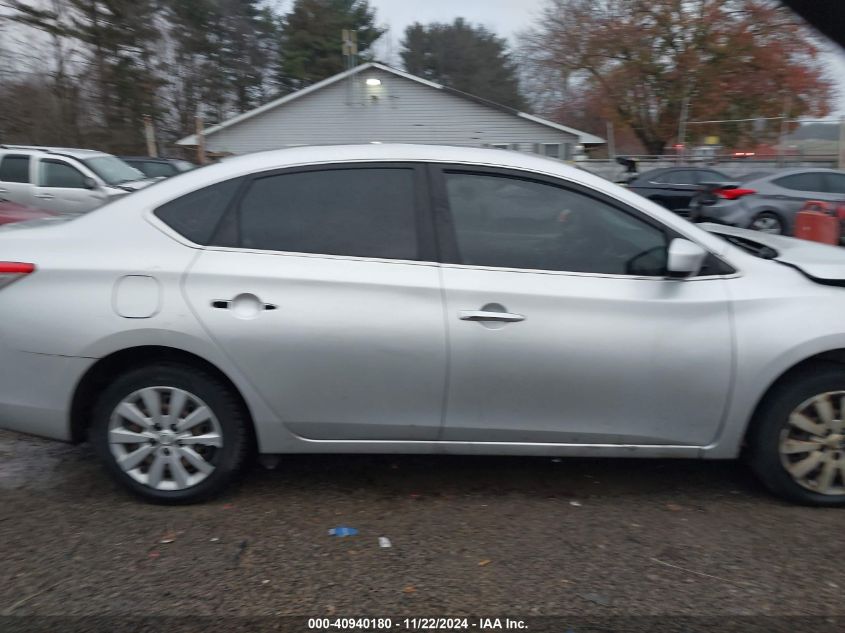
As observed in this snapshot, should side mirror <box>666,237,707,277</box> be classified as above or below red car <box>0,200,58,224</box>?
below

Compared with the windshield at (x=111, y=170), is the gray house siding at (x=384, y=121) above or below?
above

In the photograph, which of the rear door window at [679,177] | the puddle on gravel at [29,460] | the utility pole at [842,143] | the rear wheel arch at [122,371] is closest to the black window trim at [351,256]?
the rear wheel arch at [122,371]

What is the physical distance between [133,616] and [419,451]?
141 cm

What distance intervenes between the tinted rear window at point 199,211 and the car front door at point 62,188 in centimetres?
1037

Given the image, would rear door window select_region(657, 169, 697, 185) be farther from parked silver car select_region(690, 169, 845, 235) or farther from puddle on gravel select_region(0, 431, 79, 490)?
puddle on gravel select_region(0, 431, 79, 490)

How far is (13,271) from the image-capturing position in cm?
360

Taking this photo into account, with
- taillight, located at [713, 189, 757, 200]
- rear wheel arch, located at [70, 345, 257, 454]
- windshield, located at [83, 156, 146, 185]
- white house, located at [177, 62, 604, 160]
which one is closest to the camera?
rear wheel arch, located at [70, 345, 257, 454]

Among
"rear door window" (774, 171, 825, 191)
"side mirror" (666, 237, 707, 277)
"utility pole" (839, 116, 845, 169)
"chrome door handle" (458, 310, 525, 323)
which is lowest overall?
"chrome door handle" (458, 310, 525, 323)

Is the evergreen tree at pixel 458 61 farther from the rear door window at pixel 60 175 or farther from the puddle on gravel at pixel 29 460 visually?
the puddle on gravel at pixel 29 460

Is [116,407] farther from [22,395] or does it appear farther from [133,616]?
[133,616]

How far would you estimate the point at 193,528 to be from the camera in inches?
137

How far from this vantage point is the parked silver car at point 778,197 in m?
13.8

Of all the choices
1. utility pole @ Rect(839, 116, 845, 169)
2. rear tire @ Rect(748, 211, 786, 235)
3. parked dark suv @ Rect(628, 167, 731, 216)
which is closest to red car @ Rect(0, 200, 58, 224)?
rear tire @ Rect(748, 211, 786, 235)

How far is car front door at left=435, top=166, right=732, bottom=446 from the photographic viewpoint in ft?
11.4
